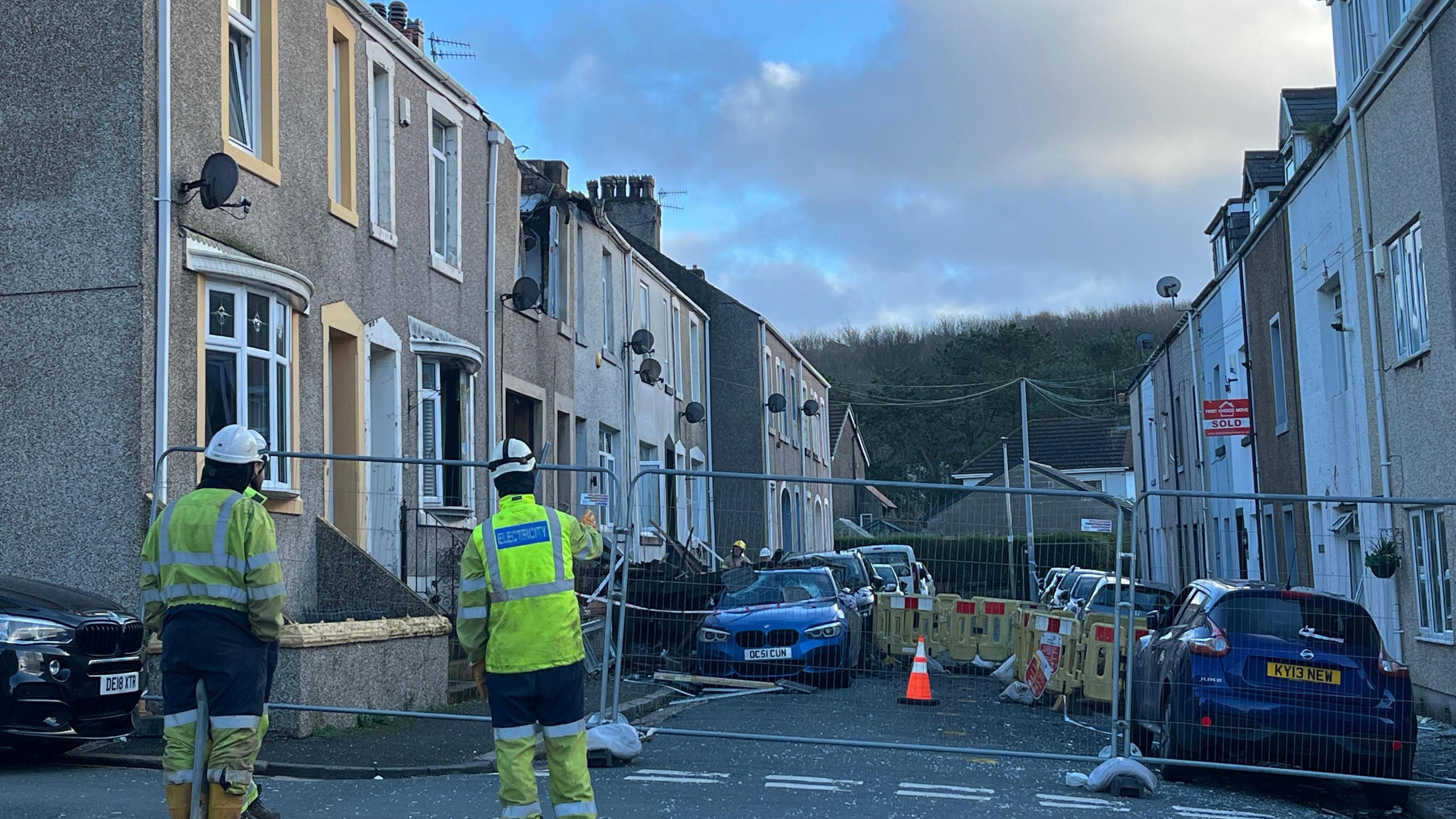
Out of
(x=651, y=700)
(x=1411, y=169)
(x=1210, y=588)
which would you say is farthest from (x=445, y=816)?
(x=1411, y=169)

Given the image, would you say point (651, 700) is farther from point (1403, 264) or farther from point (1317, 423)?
point (1317, 423)

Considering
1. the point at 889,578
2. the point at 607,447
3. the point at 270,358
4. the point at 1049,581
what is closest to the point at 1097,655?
the point at 1049,581

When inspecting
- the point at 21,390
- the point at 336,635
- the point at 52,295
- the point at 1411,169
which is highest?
the point at 1411,169

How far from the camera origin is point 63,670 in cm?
876

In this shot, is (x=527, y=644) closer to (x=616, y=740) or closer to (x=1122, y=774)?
(x=616, y=740)

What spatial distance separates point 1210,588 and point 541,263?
1447cm

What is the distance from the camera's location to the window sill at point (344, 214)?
15.0m

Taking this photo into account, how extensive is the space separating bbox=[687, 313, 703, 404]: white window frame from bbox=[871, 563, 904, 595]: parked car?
10.4 metres

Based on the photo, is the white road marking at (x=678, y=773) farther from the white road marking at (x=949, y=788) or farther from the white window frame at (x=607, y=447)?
the white window frame at (x=607, y=447)

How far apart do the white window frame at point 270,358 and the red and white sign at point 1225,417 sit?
Answer: 1484cm

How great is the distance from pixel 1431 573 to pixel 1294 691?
438cm

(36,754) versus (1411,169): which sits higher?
(1411,169)

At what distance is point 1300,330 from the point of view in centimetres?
2016

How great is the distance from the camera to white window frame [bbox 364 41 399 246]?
53.4 feet
